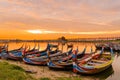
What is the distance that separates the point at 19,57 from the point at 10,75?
55.9 ft

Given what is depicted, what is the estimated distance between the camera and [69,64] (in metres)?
19.4

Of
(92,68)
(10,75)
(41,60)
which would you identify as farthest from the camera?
(41,60)

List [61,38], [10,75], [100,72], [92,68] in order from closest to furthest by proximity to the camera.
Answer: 1. [10,75]
2. [92,68]
3. [100,72]
4. [61,38]

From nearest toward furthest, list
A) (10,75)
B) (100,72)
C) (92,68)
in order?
1. (10,75)
2. (92,68)
3. (100,72)

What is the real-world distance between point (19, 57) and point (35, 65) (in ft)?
18.8

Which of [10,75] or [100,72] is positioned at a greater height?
[10,75]

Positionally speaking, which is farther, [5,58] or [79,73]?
[5,58]

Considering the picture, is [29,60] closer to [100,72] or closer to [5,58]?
[5,58]

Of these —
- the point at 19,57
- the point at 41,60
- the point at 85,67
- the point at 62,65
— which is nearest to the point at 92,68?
the point at 85,67

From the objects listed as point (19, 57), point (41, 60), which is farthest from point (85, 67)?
point (19, 57)

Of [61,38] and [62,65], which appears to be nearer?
[62,65]

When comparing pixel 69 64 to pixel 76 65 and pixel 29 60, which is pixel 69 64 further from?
pixel 29 60

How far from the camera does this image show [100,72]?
757 inches

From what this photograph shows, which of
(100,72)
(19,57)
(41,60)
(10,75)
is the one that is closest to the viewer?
(10,75)
